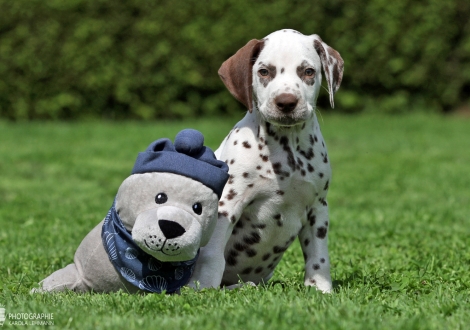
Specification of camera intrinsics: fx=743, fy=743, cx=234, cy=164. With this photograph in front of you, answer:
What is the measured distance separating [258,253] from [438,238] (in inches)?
115

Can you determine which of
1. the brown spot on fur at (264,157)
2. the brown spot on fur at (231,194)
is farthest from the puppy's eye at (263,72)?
the brown spot on fur at (231,194)

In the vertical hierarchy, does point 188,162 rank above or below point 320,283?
above

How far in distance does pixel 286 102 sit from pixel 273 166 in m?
0.46

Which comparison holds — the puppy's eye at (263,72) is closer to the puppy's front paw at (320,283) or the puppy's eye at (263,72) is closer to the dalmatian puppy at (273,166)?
the dalmatian puppy at (273,166)

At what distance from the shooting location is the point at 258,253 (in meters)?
4.95

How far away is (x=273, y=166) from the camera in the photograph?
4.78 metres

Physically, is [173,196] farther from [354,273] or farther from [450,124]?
[450,124]

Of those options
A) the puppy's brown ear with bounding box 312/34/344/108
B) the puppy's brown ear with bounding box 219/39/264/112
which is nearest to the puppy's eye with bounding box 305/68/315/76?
the puppy's brown ear with bounding box 312/34/344/108

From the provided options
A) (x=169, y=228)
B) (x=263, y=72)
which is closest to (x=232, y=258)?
(x=169, y=228)

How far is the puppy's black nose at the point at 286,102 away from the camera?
4.55m

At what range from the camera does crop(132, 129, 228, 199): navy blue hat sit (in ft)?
14.8

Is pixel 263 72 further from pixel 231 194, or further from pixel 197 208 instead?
pixel 197 208

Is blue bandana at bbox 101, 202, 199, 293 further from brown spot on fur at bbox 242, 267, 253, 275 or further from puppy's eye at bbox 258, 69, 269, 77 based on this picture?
puppy's eye at bbox 258, 69, 269, 77

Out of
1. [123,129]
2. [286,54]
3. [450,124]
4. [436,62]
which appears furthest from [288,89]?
[436,62]
